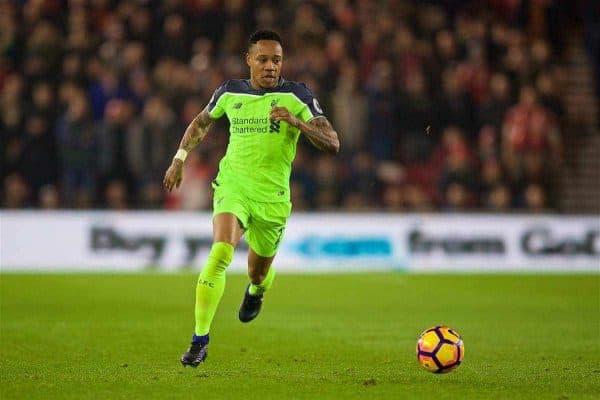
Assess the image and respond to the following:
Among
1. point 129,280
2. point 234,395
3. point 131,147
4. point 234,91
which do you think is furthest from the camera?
point 131,147

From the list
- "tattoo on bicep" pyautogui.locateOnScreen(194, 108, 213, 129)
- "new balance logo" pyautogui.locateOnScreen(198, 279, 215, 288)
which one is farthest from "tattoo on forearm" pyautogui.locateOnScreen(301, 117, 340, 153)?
"new balance logo" pyautogui.locateOnScreen(198, 279, 215, 288)

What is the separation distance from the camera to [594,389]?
7.30 metres

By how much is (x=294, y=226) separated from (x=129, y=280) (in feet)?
10.4

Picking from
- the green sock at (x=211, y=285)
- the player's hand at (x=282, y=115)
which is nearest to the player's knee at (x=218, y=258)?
the green sock at (x=211, y=285)

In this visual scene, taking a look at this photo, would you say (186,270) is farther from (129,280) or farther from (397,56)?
(397,56)

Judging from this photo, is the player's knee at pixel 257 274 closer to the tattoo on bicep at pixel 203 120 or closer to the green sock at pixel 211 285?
the tattoo on bicep at pixel 203 120

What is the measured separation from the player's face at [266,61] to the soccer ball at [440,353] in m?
2.33

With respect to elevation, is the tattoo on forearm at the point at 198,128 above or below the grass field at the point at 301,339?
above

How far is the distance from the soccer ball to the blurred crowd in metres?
10.5

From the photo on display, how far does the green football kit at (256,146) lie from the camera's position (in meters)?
8.58

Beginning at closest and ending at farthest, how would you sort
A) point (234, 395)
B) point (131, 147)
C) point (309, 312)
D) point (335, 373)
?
point (234, 395) < point (335, 373) < point (309, 312) < point (131, 147)

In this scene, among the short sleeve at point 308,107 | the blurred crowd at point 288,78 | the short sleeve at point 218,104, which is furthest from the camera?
the blurred crowd at point 288,78

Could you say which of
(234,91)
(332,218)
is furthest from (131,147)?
(234,91)

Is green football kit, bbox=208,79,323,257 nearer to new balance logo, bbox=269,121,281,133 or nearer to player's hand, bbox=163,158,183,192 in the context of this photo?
new balance logo, bbox=269,121,281,133
